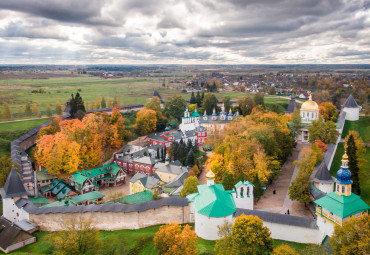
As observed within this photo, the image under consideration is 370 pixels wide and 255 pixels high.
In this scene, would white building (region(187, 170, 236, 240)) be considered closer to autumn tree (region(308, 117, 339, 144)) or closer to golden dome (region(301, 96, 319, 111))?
autumn tree (region(308, 117, 339, 144))

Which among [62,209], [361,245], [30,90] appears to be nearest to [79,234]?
[62,209]

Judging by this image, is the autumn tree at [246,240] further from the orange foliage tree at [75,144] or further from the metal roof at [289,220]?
the orange foliage tree at [75,144]

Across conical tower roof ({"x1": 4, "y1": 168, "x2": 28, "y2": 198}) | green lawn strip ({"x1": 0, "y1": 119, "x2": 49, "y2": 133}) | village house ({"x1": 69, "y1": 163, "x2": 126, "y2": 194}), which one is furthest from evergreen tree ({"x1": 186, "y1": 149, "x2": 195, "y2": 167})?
green lawn strip ({"x1": 0, "y1": 119, "x2": 49, "y2": 133})

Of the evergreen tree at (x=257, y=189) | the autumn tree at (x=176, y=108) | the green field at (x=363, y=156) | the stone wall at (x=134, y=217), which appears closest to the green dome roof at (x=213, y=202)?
the stone wall at (x=134, y=217)

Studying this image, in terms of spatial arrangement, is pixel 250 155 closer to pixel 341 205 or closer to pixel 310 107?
pixel 341 205

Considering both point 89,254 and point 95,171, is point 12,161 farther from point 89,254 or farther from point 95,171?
point 89,254
